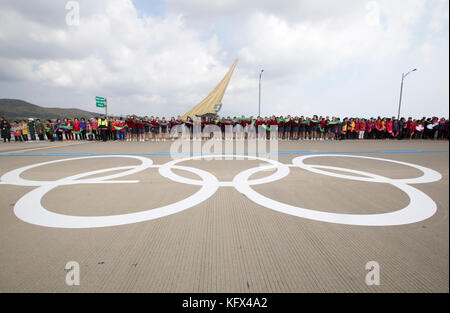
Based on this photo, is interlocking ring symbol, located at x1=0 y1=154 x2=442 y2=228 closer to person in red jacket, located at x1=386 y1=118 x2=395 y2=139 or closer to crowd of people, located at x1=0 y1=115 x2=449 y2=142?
crowd of people, located at x1=0 y1=115 x2=449 y2=142

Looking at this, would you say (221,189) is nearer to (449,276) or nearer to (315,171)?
(315,171)

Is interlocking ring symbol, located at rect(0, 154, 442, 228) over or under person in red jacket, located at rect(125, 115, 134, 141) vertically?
under

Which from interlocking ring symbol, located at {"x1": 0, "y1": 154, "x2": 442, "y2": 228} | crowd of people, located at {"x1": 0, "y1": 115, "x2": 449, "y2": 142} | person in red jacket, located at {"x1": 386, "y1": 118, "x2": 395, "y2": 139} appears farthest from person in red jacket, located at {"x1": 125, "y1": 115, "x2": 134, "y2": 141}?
person in red jacket, located at {"x1": 386, "y1": 118, "x2": 395, "y2": 139}

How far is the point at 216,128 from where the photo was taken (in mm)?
16625

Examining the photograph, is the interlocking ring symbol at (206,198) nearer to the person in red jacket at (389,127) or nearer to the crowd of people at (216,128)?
the crowd of people at (216,128)

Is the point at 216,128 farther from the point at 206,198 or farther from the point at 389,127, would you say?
the point at 389,127

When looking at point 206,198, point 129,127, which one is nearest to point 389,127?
point 206,198

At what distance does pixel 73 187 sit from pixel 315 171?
19.5ft

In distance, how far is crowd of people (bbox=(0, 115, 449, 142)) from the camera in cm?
1594

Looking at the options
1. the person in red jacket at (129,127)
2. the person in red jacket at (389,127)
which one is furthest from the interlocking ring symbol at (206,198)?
the person in red jacket at (389,127)
